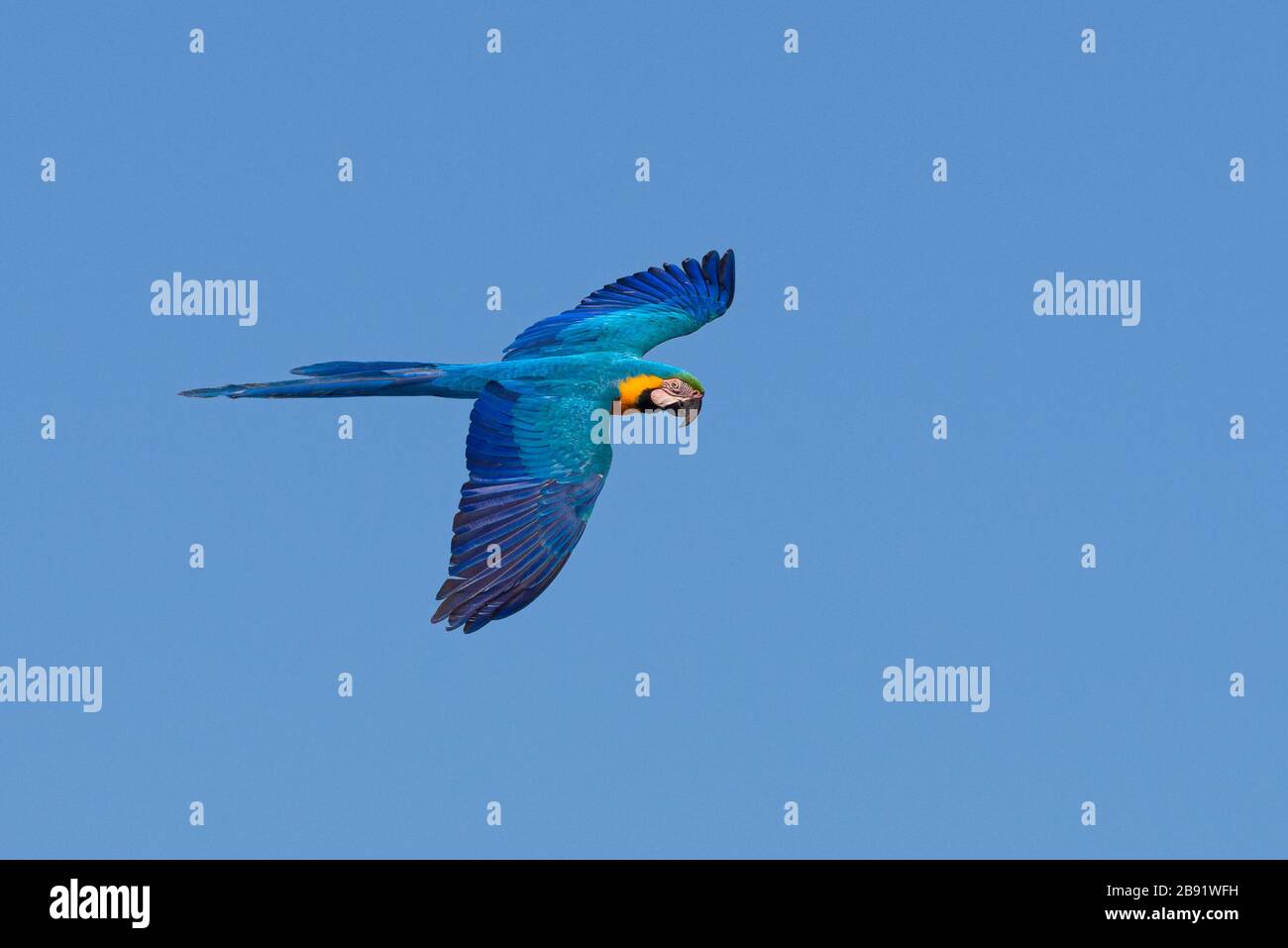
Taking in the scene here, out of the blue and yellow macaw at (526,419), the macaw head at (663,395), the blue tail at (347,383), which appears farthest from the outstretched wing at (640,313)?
the blue tail at (347,383)

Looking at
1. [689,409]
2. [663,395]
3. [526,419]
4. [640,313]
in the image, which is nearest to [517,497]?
[526,419]

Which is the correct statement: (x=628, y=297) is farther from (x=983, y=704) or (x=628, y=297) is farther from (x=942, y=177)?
(x=983, y=704)

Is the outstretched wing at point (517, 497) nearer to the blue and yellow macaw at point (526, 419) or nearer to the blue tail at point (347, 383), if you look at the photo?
the blue and yellow macaw at point (526, 419)

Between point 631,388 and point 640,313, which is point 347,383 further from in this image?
point 640,313

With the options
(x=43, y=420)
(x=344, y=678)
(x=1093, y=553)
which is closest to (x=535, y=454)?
(x=344, y=678)

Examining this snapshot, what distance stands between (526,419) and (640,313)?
9.03 ft

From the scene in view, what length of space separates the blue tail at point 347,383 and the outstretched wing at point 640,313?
1.19 metres

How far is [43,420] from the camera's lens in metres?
11.3

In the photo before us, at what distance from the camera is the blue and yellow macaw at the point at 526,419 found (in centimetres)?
1033

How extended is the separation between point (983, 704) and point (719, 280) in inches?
191

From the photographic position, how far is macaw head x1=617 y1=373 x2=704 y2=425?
12.0m

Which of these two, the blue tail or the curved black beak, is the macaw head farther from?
the blue tail
